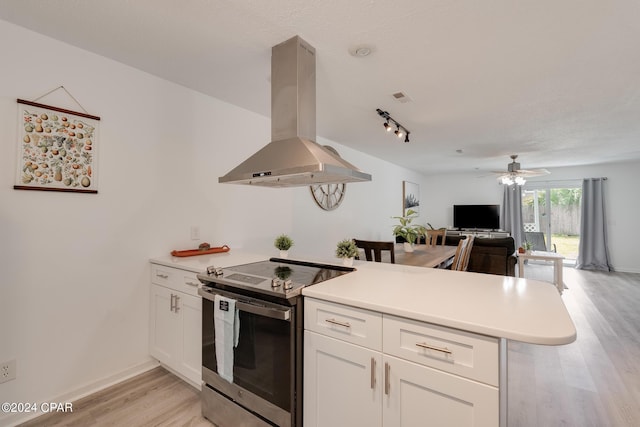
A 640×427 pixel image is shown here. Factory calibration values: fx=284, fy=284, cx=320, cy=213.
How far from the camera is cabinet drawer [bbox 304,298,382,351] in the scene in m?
1.20

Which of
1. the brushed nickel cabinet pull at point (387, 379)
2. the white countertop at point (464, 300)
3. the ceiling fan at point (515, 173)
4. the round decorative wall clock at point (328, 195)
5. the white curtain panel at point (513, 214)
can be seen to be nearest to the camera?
the white countertop at point (464, 300)

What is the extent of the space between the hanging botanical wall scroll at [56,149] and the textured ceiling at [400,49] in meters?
0.50

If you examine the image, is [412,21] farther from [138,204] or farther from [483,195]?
[483,195]

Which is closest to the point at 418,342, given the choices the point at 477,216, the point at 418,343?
the point at 418,343

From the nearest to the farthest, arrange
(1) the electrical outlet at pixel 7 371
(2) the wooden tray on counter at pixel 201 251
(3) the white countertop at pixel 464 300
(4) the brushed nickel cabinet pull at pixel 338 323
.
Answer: (3) the white countertop at pixel 464 300 → (4) the brushed nickel cabinet pull at pixel 338 323 → (1) the electrical outlet at pixel 7 371 → (2) the wooden tray on counter at pixel 201 251

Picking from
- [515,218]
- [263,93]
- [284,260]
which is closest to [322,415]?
[284,260]

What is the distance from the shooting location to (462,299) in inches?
47.9

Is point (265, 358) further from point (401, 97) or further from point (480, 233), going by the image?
point (480, 233)

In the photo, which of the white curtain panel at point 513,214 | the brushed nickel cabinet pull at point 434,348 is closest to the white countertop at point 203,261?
the brushed nickel cabinet pull at point 434,348

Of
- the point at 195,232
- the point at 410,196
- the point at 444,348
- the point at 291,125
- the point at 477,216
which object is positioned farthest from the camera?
the point at 477,216

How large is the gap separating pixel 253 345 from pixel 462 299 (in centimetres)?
106

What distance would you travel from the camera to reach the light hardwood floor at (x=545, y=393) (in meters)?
1.71

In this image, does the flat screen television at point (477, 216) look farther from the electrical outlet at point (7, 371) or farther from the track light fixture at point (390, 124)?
the electrical outlet at point (7, 371)

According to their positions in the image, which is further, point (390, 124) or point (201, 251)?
point (390, 124)
